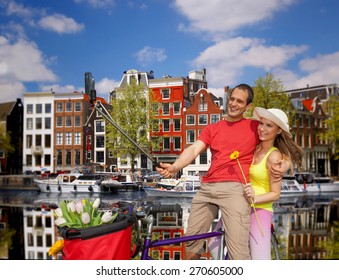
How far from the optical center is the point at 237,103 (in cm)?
216

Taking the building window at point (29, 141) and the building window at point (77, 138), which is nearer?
the building window at point (77, 138)

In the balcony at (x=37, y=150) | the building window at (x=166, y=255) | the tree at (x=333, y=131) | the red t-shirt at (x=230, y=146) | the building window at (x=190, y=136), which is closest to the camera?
the red t-shirt at (x=230, y=146)

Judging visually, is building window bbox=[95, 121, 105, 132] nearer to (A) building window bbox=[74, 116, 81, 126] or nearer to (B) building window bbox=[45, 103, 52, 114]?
(A) building window bbox=[74, 116, 81, 126]

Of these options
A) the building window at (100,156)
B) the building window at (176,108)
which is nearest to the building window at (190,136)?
the building window at (176,108)

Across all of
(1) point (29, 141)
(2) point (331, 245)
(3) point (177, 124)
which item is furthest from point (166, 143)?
(2) point (331, 245)

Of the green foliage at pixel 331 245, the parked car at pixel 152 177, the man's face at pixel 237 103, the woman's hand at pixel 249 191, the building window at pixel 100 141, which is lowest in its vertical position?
the green foliage at pixel 331 245

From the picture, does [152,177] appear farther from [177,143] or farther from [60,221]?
[60,221]

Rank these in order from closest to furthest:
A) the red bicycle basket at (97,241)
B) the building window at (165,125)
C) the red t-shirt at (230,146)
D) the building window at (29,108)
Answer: the red bicycle basket at (97,241) → the red t-shirt at (230,146) → the building window at (165,125) → the building window at (29,108)

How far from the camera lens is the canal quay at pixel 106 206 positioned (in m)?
3.67

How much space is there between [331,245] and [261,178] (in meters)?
2.60

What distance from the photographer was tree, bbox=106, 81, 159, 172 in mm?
3451

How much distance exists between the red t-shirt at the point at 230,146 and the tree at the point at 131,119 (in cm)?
127

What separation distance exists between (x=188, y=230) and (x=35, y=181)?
283cm

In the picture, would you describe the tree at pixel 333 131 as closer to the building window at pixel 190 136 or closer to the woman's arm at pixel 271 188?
the building window at pixel 190 136
